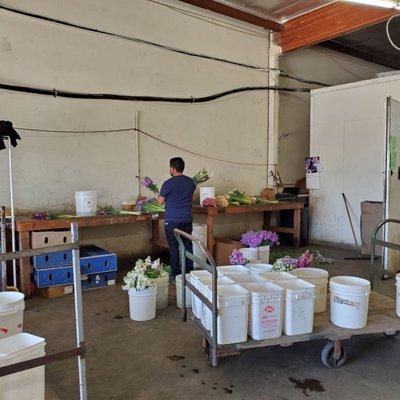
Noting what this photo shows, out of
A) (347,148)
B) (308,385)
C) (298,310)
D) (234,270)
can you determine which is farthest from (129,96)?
(308,385)

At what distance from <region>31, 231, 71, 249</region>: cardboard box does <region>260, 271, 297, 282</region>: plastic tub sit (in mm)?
2321

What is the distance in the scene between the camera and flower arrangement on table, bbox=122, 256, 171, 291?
362cm

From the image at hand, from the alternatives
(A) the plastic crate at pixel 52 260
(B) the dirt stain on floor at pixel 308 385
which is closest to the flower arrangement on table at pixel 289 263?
(B) the dirt stain on floor at pixel 308 385

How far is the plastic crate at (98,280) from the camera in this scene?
4559 millimetres

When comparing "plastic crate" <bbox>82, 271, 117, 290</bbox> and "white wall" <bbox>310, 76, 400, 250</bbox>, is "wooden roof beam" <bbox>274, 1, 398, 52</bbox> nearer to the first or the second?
"white wall" <bbox>310, 76, 400, 250</bbox>

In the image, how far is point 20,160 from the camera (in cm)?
485

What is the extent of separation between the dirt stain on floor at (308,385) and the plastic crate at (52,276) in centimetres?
272

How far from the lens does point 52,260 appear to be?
4352 millimetres

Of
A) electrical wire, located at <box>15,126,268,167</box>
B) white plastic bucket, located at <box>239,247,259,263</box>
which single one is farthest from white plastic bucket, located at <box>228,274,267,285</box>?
electrical wire, located at <box>15,126,268,167</box>

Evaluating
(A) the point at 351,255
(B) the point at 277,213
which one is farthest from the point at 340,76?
(A) the point at 351,255

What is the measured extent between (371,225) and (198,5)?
14.2ft

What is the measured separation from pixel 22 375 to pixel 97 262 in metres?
2.76

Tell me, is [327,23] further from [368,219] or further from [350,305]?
[350,305]

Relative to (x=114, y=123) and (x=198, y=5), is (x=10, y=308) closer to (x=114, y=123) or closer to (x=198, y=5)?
(x=114, y=123)
